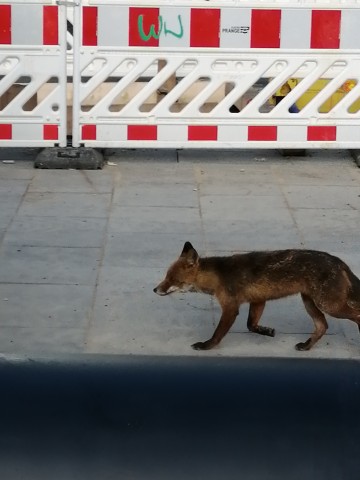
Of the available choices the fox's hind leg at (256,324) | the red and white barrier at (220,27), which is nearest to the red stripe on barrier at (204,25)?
the red and white barrier at (220,27)

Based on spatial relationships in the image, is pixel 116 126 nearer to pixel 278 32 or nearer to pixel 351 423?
pixel 278 32

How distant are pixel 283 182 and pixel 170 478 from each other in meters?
6.29

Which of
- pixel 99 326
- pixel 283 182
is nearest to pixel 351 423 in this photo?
pixel 99 326

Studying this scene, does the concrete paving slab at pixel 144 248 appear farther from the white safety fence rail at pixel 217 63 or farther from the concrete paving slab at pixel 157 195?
the white safety fence rail at pixel 217 63

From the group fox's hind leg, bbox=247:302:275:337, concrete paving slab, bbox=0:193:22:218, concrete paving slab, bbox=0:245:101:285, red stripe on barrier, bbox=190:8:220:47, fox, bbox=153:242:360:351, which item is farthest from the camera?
red stripe on barrier, bbox=190:8:220:47

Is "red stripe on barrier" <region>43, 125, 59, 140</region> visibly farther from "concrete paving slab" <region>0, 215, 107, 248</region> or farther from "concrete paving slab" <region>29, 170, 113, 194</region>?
"concrete paving slab" <region>0, 215, 107, 248</region>

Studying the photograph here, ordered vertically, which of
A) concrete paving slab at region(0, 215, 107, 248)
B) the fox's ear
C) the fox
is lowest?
concrete paving slab at region(0, 215, 107, 248)

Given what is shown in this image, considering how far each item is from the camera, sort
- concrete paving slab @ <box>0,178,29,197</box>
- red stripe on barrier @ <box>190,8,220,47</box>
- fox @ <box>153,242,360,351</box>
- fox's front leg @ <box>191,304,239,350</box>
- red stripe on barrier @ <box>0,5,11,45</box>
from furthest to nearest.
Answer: red stripe on barrier @ <box>190,8,220,47</box> → red stripe on barrier @ <box>0,5,11,45</box> → concrete paving slab @ <box>0,178,29,197</box> → fox's front leg @ <box>191,304,239,350</box> → fox @ <box>153,242,360,351</box>

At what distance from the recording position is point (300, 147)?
9.14 meters

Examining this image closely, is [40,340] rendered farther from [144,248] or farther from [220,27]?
[220,27]

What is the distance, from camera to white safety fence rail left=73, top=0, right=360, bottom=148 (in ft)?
29.0

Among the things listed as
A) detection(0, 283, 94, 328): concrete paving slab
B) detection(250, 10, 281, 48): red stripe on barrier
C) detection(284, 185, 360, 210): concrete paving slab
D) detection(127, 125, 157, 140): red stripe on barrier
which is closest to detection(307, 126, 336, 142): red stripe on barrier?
detection(284, 185, 360, 210): concrete paving slab

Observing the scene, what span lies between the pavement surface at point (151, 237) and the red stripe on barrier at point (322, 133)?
0.87 feet

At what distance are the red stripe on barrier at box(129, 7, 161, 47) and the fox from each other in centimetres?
380
